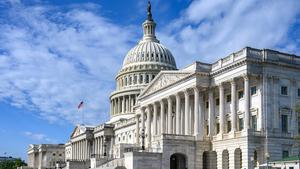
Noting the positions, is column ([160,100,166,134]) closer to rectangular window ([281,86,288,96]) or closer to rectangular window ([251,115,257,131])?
rectangular window ([251,115,257,131])

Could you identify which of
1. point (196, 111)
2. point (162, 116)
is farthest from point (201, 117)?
point (162, 116)

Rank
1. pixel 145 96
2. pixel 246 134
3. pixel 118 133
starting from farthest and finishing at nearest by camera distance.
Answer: pixel 118 133
pixel 145 96
pixel 246 134

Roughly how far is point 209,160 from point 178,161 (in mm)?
4986

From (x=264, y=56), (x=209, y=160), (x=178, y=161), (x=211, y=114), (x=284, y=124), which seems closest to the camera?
(x=264, y=56)

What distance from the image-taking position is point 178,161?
86188 mm

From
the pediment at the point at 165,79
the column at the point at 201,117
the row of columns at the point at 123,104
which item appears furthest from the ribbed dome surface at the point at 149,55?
the column at the point at 201,117

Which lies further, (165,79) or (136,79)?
(136,79)

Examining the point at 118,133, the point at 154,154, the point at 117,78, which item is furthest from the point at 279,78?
the point at 117,78

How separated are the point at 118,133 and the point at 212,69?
6459 centimetres

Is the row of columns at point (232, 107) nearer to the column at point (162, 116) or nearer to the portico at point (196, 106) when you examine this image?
the portico at point (196, 106)

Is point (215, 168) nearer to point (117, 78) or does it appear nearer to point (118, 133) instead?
point (118, 133)

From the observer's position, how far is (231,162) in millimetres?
77938

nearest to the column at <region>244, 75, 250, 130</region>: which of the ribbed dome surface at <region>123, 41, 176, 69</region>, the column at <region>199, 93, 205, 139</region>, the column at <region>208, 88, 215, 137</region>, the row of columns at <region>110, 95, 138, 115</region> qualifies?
the column at <region>208, 88, 215, 137</region>

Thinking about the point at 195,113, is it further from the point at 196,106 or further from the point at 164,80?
the point at 164,80
